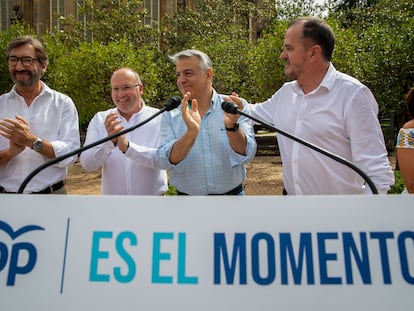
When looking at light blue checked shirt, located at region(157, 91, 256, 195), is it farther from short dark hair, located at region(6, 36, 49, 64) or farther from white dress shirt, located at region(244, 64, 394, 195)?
short dark hair, located at region(6, 36, 49, 64)

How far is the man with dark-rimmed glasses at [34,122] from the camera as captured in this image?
2717 millimetres

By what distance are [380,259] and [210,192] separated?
1159 millimetres

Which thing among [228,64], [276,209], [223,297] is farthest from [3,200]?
[228,64]

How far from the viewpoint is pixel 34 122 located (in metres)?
2.83

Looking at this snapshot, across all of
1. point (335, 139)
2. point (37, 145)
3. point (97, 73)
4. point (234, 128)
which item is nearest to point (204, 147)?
point (234, 128)

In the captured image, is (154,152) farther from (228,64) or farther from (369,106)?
(228,64)

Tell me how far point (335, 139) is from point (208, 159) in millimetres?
721

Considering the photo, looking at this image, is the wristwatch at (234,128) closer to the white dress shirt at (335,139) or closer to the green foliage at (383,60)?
the white dress shirt at (335,139)

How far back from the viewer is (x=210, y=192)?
8.12 feet

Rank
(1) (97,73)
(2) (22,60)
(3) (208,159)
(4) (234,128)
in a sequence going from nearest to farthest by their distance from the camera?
(4) (234,128)
(3) (208,159)
(2) (22,60)
(1) (97,73)

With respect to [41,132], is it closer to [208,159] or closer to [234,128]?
[208,159]

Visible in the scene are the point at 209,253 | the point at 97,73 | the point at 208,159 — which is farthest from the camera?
the point at 97,73

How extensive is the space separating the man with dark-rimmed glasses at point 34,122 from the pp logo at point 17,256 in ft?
3.59

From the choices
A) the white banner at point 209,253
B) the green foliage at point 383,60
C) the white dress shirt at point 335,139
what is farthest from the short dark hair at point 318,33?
the green foliage at point 383,60
